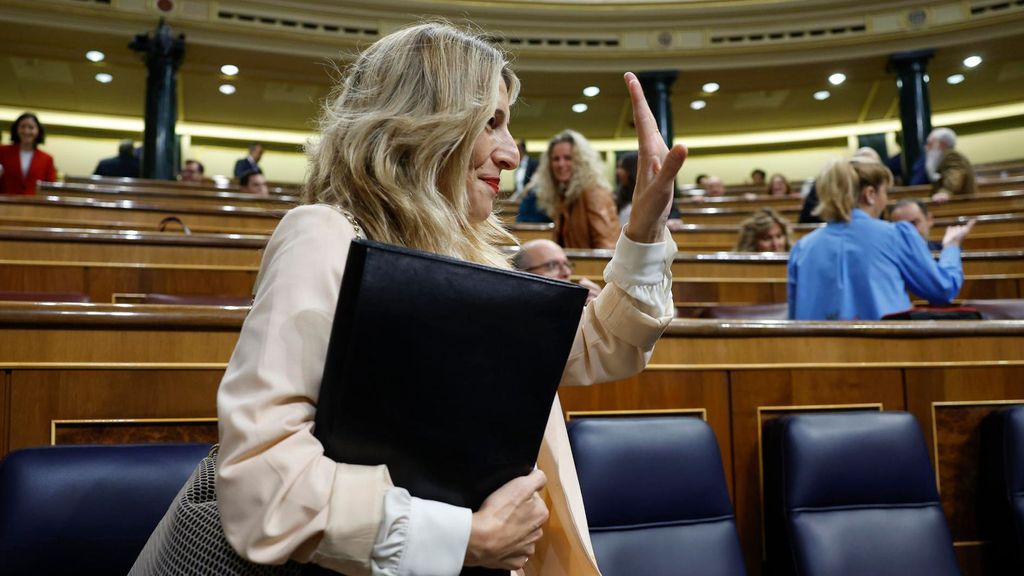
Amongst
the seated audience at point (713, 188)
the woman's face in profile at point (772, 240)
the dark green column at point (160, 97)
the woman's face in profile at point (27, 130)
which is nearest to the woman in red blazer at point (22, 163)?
the woman's face in profile at point (27, 130)

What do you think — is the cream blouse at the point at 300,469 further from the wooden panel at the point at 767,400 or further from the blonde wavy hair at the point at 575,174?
the blonde wavy hair at the point at 575,174

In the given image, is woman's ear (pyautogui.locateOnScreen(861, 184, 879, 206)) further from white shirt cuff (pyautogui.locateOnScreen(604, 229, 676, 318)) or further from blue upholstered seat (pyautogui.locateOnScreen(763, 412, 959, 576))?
white shirt cuff (pyautogui.locateOnScreen(604, 229, 676, 318))

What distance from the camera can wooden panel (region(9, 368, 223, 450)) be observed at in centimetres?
98

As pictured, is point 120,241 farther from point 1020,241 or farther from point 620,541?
point 1020,241

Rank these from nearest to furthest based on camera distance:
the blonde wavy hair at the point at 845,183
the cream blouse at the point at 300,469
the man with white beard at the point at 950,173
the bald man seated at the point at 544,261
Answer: the cream blouse at the point at 300,469 < the bald man seated at the point at 544,261 < the blonde wavy hair at the point at 845,183 < the man with white beard at the point at 950,173

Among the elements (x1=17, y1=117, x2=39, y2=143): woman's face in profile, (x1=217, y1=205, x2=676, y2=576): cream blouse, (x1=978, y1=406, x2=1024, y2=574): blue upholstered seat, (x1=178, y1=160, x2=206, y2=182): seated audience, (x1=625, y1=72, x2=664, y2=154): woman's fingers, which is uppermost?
(x1=178, y1=160, x2=206, y2=182): seated audience

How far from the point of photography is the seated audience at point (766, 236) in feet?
8.54

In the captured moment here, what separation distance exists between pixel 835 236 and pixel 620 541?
104cm

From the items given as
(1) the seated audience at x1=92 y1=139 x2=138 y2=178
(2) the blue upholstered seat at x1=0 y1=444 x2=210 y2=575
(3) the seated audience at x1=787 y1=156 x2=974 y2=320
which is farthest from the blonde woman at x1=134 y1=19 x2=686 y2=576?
(1) the seated audience at x1=92 y1=139 x2=138 y2=178

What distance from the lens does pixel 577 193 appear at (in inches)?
86.6

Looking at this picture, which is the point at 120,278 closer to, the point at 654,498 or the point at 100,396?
the point at 100,396

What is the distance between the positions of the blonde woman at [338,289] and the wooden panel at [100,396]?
555 millimetres

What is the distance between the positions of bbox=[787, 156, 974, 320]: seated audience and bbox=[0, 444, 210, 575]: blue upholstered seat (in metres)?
1.40

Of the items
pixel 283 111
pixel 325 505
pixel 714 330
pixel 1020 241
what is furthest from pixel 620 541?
pixel 283 111
